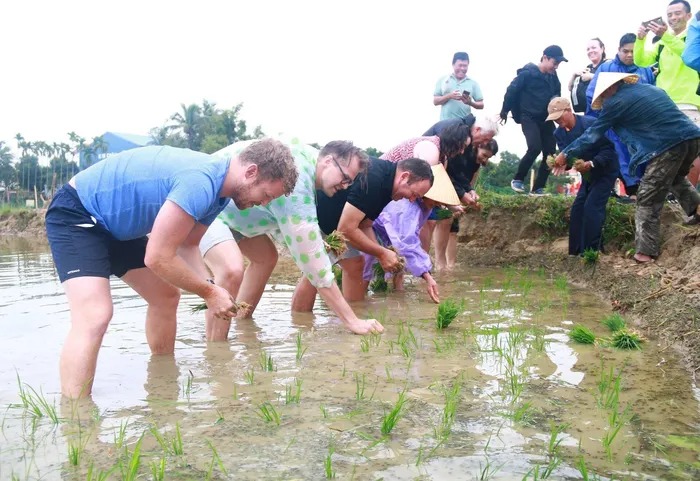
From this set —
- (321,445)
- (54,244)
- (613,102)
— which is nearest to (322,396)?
(321,445)

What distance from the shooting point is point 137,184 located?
10.8 ft

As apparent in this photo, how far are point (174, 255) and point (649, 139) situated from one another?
15.3 ft

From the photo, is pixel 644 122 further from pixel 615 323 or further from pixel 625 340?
pixel 625 340

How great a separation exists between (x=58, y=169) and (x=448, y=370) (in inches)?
2564

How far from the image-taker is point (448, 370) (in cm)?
356

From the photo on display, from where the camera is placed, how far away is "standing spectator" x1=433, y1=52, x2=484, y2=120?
8.78 meters

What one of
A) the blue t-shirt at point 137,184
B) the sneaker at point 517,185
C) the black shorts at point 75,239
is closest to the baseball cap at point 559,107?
the sneaker at point 517,185

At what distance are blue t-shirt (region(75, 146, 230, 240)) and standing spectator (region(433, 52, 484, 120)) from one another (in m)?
5.91

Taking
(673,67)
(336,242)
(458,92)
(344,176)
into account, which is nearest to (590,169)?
(673,67)

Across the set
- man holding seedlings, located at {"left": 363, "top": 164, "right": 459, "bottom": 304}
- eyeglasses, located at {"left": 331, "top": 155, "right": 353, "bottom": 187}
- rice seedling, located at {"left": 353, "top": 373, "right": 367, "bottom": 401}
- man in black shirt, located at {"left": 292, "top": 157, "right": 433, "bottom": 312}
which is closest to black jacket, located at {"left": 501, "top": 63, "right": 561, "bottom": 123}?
man holding seedlings, located at {"left": 363, "top": 164, "right": 459, "bottom": 304}

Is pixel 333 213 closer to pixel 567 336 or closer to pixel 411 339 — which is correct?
pixel 411 339

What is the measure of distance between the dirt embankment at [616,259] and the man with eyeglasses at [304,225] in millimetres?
1946

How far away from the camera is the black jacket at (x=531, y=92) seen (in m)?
8.37

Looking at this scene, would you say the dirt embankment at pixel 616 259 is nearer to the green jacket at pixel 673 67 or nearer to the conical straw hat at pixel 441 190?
the green jacket at pixel 673 67
